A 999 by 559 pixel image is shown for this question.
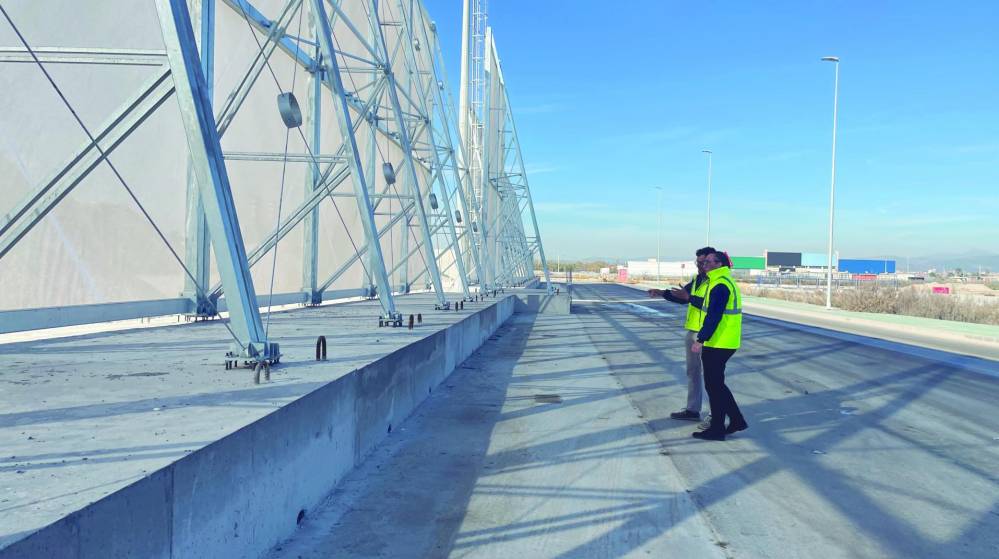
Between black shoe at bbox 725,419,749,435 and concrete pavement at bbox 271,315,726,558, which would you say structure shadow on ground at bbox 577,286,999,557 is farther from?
concrete pavement at bbox 271,315,726,558

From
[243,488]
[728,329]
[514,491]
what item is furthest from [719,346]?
[243,488]

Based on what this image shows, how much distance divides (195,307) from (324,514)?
277 inches

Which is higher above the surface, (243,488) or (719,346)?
(719,346)

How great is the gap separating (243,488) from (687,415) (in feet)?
18.1

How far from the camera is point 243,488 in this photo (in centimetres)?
373

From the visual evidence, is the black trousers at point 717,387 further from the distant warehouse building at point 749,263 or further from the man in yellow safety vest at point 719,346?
the distant warehouse building at point 749,263

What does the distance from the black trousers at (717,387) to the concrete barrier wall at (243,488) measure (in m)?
3.13

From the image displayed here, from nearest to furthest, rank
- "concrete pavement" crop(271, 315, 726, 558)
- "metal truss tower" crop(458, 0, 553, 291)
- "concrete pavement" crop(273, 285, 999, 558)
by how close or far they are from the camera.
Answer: "concrete pavement" crop(271, 315, 726, 558)
"concrete pavement" crop(273, 285, 999, 558)
"metal truss tower" crop(458, 0, 553, 291)

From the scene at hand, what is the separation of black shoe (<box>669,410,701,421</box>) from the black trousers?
75 cm

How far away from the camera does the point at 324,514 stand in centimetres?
480

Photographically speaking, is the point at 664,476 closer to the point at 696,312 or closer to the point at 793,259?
the point at 696,312

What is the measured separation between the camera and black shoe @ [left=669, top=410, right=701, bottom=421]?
8.05 meters

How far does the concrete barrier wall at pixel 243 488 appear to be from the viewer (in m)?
2.61

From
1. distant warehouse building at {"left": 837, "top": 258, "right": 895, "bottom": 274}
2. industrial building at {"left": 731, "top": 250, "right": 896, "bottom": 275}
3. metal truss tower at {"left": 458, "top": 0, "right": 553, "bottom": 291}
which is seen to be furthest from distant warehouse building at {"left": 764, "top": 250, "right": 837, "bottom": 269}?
metal truss tower at {"left": 458, "top": 0, "right": 553, "bottom": 291}
